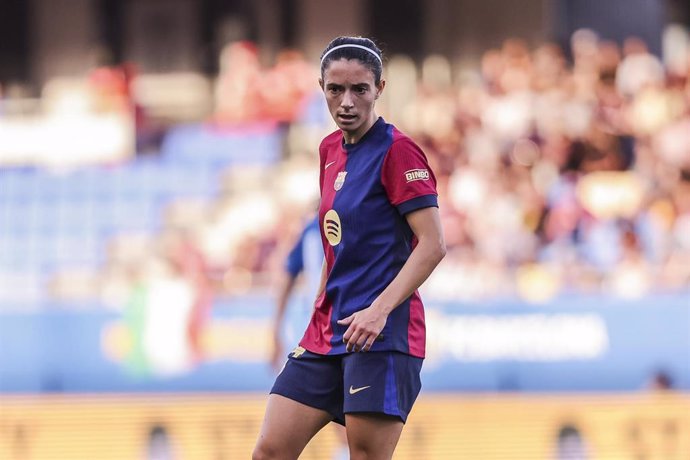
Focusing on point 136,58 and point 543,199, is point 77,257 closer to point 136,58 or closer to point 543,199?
point 136,58

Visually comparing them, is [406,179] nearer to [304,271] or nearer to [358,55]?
[358,55]

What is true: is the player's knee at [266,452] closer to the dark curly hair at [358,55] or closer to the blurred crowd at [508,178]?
the dark curly hair at [358,55]

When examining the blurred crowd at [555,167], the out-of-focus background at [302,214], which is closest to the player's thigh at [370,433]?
the out-of-focus background at [302,214]

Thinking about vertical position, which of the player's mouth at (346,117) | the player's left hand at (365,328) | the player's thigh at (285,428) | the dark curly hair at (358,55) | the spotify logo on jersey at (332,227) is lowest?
the player's thigh at (285,428)

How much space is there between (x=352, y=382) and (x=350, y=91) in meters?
0.96

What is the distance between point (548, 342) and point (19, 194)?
637cm

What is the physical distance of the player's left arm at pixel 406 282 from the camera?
421 centimetres

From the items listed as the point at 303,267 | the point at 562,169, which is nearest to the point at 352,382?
the point at 303,267

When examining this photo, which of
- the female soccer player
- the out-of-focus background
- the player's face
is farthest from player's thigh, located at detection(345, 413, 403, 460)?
the out-of-focus background

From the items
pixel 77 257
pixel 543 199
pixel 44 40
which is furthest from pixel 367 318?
pixel 44 40

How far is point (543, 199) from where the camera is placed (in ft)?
44.3

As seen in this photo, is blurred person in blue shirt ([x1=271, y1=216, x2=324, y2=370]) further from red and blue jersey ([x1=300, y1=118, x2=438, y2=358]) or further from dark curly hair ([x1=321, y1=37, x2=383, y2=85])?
dark curly hair ([x1=321, y1=37, x2=383, y2=85])

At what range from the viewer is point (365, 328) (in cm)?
419

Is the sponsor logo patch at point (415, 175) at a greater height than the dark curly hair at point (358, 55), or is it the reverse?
the dark curly hair at point (358, 55)
